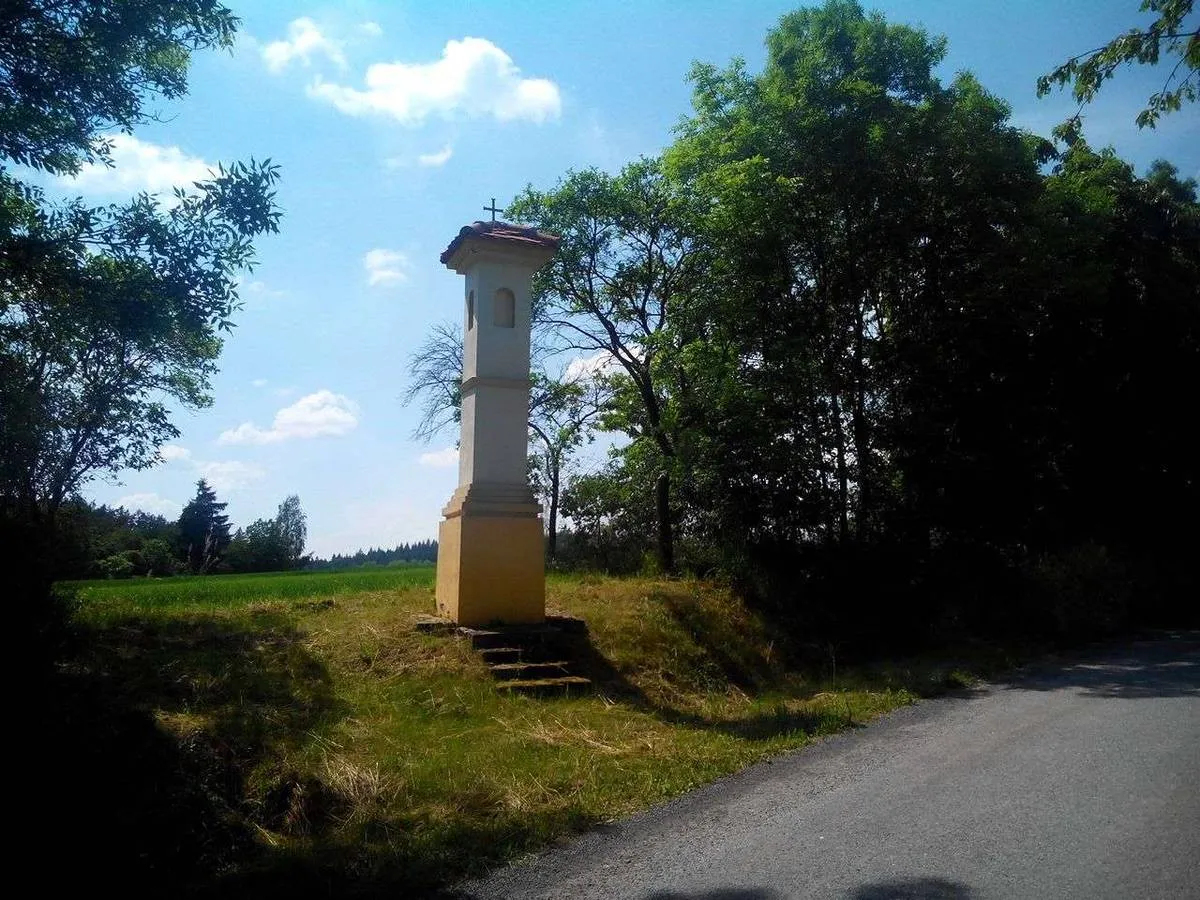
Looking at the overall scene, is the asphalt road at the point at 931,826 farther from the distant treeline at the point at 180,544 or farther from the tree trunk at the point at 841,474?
the distant treeline at the point at 180,544

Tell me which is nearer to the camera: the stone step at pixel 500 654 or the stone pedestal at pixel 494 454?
the stone step at pixel 500 654

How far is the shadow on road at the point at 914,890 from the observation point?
3.94m

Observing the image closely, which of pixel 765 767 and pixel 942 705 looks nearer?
pixel 765 767

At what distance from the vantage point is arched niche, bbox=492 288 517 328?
10.7 metres

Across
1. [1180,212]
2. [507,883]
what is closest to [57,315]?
[507,883]

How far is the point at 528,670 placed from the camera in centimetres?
895

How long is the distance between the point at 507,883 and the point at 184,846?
2025 millimetres

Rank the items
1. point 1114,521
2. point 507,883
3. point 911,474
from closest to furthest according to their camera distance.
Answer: point 507,883 → point 911,474 → point 1114,521

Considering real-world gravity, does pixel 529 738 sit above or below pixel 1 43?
below

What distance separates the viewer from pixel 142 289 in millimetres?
6805

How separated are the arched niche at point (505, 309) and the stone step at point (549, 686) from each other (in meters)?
4.48

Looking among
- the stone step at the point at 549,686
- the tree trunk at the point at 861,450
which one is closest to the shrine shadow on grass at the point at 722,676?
the stone step at the point at 549,686

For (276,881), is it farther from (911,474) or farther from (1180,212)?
(1180,212)

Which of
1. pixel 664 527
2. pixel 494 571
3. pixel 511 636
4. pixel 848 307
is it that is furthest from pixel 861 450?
pixel 511 636
